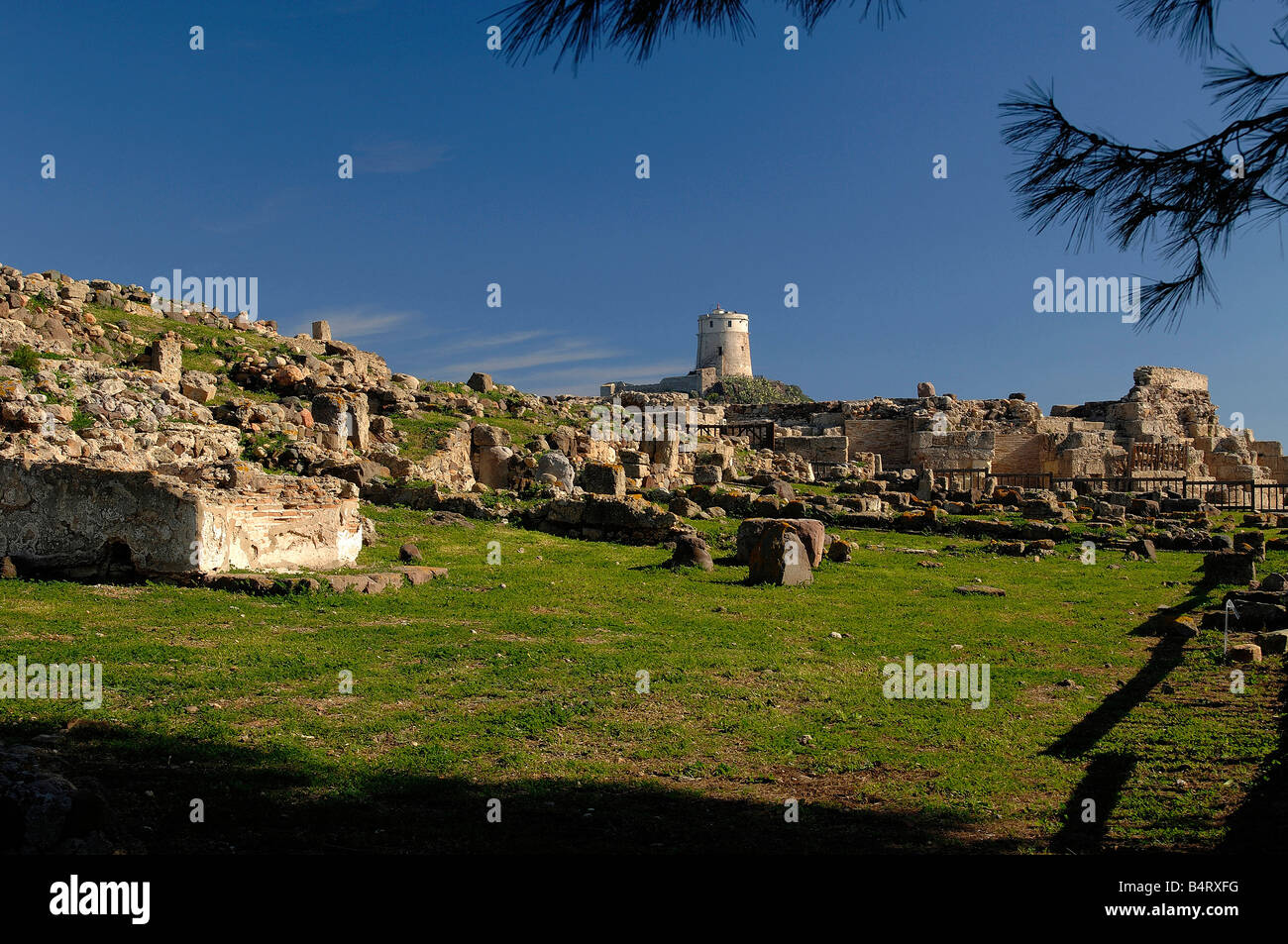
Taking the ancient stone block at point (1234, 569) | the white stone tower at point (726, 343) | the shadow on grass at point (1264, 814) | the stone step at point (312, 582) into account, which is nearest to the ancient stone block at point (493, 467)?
the stone step at point (312, 582)

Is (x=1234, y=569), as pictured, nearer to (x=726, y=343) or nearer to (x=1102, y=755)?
(x=1102, y=755)

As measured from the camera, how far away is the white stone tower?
317 feet

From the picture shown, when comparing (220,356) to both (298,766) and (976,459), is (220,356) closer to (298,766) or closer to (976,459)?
(298,766)

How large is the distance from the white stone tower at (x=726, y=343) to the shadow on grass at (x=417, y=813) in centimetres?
9193

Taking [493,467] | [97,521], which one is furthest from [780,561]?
[493,467]

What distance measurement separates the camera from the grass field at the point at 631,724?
15.8ft

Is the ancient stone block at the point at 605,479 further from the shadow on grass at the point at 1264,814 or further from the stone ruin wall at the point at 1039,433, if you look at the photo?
the stone ruin wall at the point at 1039,433

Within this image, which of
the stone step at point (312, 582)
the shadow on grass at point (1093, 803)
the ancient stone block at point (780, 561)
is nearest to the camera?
the shadow on grass at point (1093, 803)

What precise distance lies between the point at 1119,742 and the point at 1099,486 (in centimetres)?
2852

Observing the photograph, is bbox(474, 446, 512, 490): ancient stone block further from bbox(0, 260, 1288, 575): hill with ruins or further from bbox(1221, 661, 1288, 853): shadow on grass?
bbox(1221, 661, 1288, 853): shadow on grass

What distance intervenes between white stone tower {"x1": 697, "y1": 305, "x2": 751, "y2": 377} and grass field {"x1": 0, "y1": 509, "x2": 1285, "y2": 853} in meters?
86.0

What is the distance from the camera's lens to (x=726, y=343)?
97.1 meters
